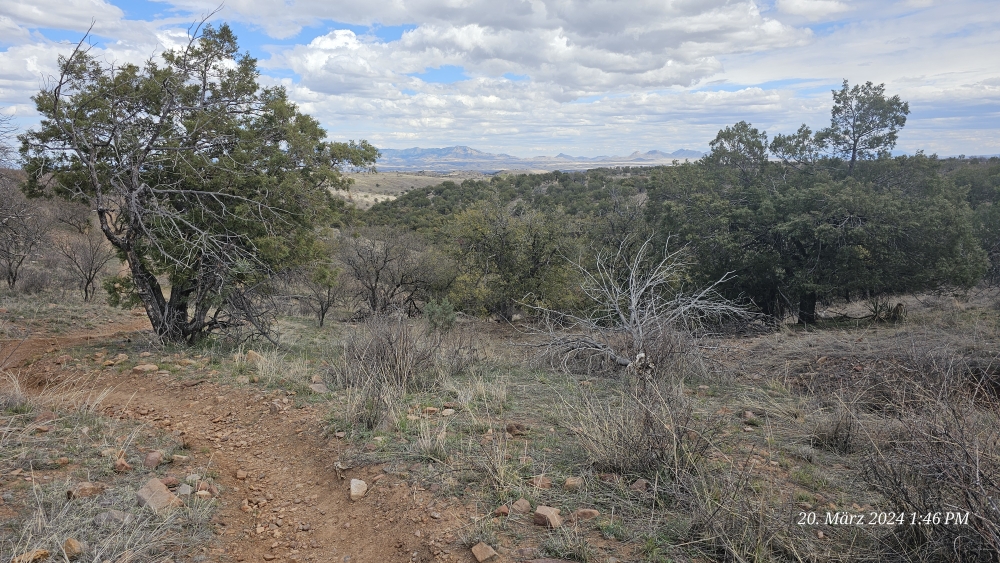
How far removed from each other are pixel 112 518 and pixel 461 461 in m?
2.29

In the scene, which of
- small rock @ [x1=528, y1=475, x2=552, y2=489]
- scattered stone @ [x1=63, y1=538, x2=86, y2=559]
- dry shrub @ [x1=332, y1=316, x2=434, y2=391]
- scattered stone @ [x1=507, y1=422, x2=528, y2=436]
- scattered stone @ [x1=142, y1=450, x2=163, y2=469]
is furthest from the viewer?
dry shrub @ [x1=332, y1=316, x2=434, y2=391]

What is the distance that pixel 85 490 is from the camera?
3.55 metres

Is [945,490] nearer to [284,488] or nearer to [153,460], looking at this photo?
[284,488]

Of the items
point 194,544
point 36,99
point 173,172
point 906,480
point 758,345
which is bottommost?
point 758,345

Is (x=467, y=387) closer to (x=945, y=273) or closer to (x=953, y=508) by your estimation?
(x=953, y=508)

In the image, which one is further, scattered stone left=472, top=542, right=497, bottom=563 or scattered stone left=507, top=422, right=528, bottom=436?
scattered stone left=507, top=422, right=528, bottom=436

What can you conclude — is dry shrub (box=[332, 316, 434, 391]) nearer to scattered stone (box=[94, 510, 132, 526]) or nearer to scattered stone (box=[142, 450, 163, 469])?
scattered stone (box=[142, 450, 163, 469])

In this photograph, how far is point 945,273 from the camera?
13695 millimetres

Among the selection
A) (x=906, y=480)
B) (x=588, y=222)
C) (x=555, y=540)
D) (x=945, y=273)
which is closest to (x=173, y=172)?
(x=555, y=540)

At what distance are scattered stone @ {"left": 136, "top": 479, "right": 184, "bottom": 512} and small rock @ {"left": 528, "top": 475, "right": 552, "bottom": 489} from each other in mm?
2421

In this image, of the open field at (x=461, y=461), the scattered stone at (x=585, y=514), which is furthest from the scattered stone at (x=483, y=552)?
the scattered stone at (x=585, y=514)

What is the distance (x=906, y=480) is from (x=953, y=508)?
1.13 feet

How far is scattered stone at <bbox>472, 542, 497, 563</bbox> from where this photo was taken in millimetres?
3018

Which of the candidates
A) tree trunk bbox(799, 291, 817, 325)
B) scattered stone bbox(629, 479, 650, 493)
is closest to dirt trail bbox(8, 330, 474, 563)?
scattered stone bbox(629, 479, 650, 493)
